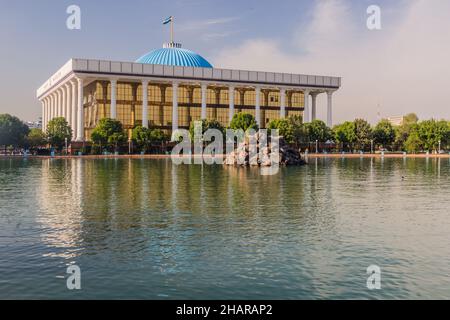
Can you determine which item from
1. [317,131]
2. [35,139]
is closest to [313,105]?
[317,131]

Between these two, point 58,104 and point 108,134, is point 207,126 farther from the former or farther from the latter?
point 58,104

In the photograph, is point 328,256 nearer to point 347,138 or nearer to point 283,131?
point 283,131

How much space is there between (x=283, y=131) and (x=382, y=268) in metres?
122

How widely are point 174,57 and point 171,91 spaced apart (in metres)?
12.4

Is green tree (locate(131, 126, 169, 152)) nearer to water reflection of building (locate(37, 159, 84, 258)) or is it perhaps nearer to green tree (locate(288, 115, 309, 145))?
green tree (locate(288, 115, 309, 145))

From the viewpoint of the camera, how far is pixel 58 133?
132000 millimetres

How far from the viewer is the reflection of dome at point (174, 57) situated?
166 m

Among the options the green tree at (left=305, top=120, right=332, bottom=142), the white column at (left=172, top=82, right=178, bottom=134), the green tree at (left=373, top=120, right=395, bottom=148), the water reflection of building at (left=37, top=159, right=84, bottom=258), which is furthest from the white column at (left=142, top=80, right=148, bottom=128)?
the water reflection of building at (left=37, top=159, right=84, bottom=258)

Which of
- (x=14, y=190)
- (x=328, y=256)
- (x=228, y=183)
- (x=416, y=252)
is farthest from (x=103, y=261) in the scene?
(x=228, y=183)

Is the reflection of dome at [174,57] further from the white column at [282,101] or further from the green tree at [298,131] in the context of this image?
the green tree at [298,131]

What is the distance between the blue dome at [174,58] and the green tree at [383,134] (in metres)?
58.5

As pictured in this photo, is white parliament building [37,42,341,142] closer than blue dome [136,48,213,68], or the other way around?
white parliament building [37,42,341,142]

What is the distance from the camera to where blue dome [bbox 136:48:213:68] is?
16625cm

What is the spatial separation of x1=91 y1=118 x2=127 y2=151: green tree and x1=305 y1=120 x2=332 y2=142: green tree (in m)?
51.9
